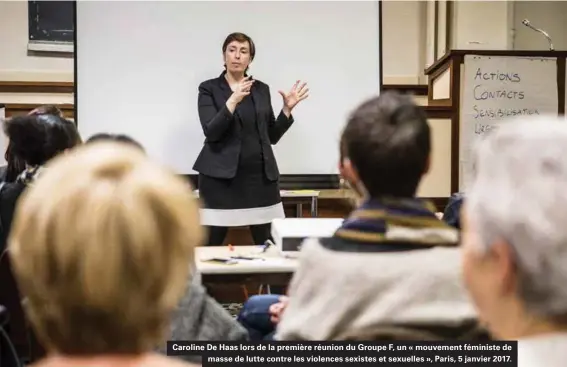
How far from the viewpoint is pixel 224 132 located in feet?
9.19

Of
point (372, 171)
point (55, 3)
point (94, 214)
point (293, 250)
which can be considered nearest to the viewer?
point (94, 214)

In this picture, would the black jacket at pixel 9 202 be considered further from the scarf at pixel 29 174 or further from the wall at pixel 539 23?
the wall at pixel 539 23

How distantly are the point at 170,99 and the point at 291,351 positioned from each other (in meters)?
2.89

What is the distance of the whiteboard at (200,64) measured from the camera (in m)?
3.68

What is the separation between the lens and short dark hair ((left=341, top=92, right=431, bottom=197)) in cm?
99

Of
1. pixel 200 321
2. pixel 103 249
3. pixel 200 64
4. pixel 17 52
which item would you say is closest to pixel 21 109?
pixel 17 52

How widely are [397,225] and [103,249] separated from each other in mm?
500

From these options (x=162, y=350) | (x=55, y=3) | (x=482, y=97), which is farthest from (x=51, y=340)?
(x=55, y=3)

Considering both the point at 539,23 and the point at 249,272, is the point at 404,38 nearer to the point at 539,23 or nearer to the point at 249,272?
the point at 539,23

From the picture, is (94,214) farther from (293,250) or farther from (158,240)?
(293,250)

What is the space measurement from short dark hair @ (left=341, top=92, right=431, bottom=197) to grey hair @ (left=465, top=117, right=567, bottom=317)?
0.29m

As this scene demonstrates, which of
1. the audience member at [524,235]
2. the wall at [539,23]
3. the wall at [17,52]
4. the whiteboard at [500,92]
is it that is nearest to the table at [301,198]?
the whiteboard at [500,92]

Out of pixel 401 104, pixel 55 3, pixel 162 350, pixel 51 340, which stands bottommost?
pixel 162 350

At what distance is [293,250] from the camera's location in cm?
166
